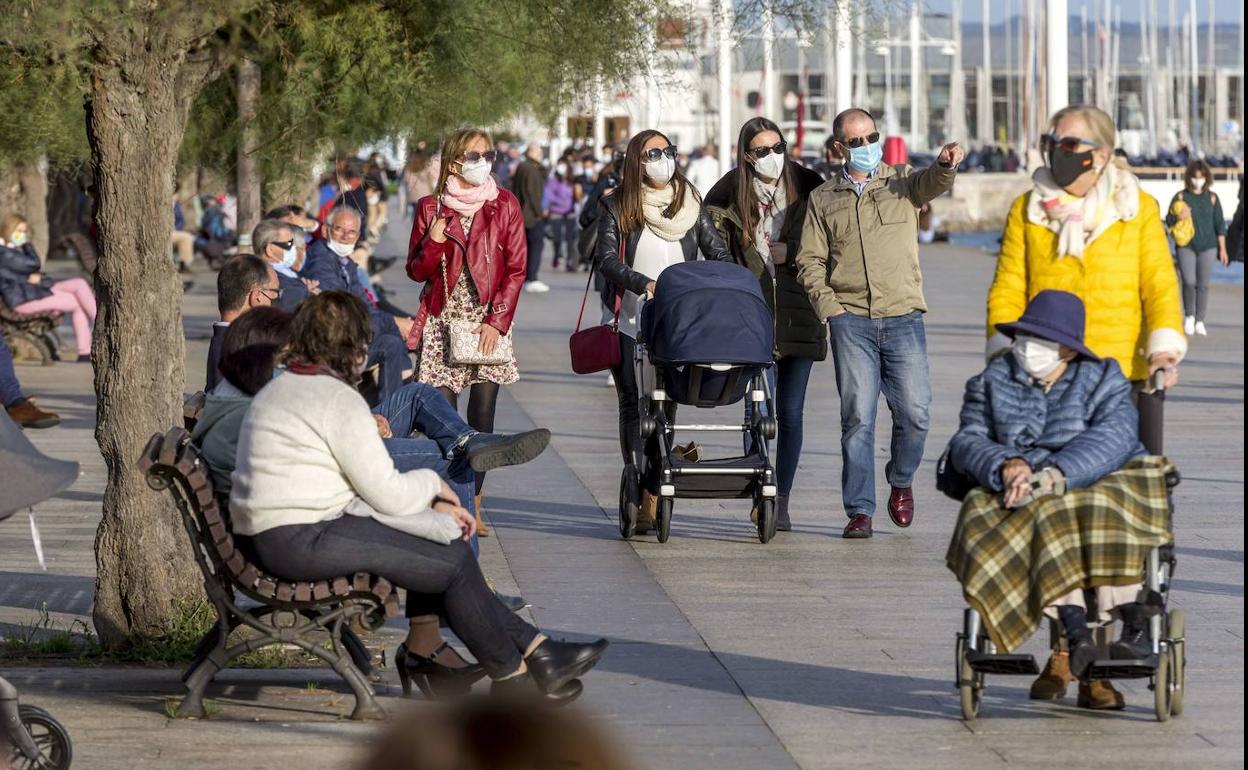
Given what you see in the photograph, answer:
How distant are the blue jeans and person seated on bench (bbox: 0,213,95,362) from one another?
10690mm

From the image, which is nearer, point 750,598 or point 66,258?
point 750,598

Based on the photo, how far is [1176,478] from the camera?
5.99 m

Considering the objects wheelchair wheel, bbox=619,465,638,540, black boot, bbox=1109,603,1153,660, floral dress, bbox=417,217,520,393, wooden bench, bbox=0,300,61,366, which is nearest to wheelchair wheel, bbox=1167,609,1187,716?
black boot, bbox=1109,603,1153,660

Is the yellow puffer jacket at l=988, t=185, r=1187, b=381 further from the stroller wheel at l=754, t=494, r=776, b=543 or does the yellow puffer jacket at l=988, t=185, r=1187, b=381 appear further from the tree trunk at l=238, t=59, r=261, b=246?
the tree trunk at l=238, t=59, r=261, b=246

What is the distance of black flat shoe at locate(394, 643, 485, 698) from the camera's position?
20.6ft

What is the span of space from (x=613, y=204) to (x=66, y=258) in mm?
29899

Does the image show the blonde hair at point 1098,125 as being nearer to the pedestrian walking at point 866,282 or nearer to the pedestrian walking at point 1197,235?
the pedestrian walking at point 866,282

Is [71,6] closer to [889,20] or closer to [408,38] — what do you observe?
[408,38]

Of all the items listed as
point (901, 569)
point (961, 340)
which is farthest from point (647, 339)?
point (961, 340)

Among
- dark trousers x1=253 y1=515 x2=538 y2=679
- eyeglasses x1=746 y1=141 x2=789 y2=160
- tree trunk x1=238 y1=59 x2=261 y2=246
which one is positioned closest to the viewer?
dark trousers x1=253 y1=515 x2=538 y2=679

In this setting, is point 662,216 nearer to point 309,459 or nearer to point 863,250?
point 863,250

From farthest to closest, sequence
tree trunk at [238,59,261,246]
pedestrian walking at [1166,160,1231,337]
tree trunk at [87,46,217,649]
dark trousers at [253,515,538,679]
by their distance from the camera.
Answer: pedestrian walking at [1166,160,1231,337]
tree trunk at [238,59,261,246]
tree trunk at [87,46,217,649]
dark trousers at [253,515,538,679]

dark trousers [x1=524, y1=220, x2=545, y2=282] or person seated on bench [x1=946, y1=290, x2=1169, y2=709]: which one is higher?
dark trousers [x1=524, y1=220, x2=545, y2=282]

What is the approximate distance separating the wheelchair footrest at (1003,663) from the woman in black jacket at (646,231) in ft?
11.8
